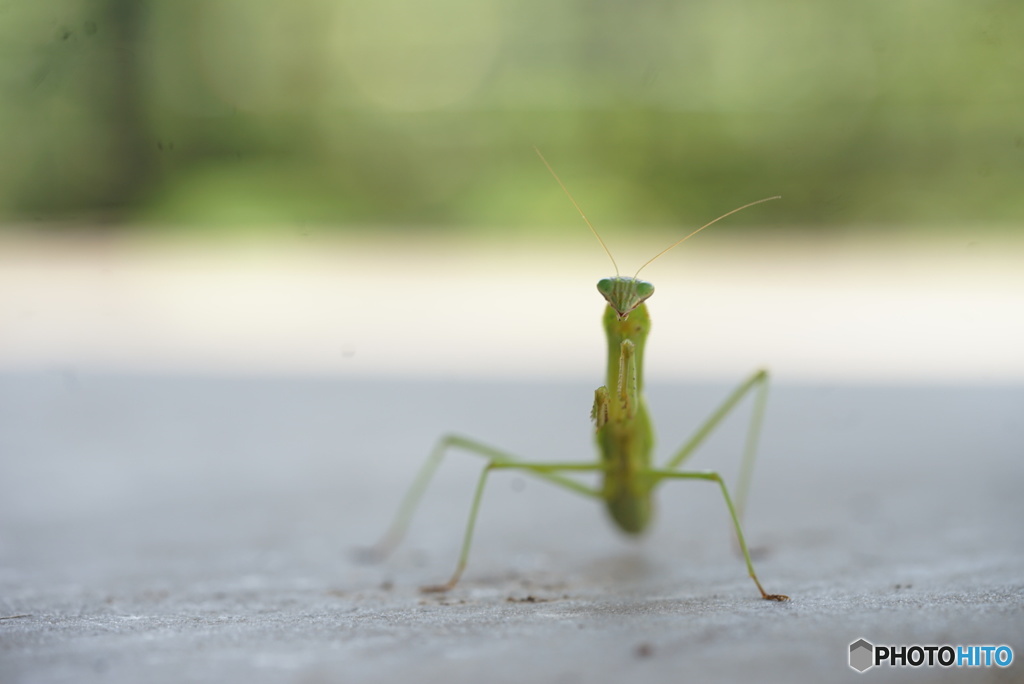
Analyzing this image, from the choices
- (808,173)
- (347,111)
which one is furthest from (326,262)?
(808,173)

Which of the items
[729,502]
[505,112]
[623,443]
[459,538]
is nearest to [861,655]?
[729,502]

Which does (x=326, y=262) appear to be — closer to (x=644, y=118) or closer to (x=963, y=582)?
(x=644, y=118)

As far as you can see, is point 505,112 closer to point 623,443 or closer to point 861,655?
point 623,443

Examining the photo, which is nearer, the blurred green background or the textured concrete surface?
the textured concrete surface

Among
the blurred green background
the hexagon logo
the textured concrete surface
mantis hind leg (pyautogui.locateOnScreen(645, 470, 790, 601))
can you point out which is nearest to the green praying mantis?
mantis hind leg (pyautogui.locateOnScreen(645, 470, 790, 601))

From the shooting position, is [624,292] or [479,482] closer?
[624,292]

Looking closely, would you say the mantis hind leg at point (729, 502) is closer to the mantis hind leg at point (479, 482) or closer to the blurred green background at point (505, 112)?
the mantis hind leg at point (479, 482)

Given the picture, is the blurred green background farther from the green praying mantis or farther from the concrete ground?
the green praying mantis
